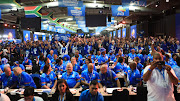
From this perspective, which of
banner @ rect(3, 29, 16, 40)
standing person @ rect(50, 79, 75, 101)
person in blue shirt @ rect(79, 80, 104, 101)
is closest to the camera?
person in blue shirt @ rect(79, 80, 104, 101)

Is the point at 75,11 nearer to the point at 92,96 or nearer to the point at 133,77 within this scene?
the point at 133,77

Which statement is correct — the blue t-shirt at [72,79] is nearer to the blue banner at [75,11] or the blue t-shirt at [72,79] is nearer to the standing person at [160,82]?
the standing person at [160,82]

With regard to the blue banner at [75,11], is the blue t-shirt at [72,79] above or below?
below

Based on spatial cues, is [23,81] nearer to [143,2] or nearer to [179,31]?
[143,2]

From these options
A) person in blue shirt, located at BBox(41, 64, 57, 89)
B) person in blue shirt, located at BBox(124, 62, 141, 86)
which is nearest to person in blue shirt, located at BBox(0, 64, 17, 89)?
person in blue shirt, located at BBox(41, 64, 57, 89)

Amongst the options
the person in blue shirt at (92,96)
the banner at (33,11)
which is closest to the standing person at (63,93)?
the person in blue shirt at (92,96)

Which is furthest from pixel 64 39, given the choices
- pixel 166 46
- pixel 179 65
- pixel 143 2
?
pixel 179 65

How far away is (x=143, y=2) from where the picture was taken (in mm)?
11117

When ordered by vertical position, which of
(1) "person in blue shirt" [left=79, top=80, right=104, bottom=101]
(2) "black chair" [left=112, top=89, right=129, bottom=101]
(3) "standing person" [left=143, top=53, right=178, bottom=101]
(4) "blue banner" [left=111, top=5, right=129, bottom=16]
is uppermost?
(4) "blue banner" [left=111, top=5, right=129, bottom=16]

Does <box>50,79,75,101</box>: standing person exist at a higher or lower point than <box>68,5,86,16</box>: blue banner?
lower

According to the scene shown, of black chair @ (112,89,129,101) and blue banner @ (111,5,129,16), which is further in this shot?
blue banner @ (111,5,129,16)

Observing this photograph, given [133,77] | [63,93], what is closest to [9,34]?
[133,77]

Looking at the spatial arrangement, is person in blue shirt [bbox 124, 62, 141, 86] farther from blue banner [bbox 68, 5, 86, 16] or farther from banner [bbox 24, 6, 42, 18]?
banner [bbox 24, 6, 42, 18]

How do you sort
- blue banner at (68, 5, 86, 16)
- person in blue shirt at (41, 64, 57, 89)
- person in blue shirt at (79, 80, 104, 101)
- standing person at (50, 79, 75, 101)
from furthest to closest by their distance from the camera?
blue banner at (68, 5, 86, 16)
person in blue shirt at (41, 64, 57, 89)
standing person at (50, 79, 75, 101)
person in blue shirt at (79, 80, 104, 101)
